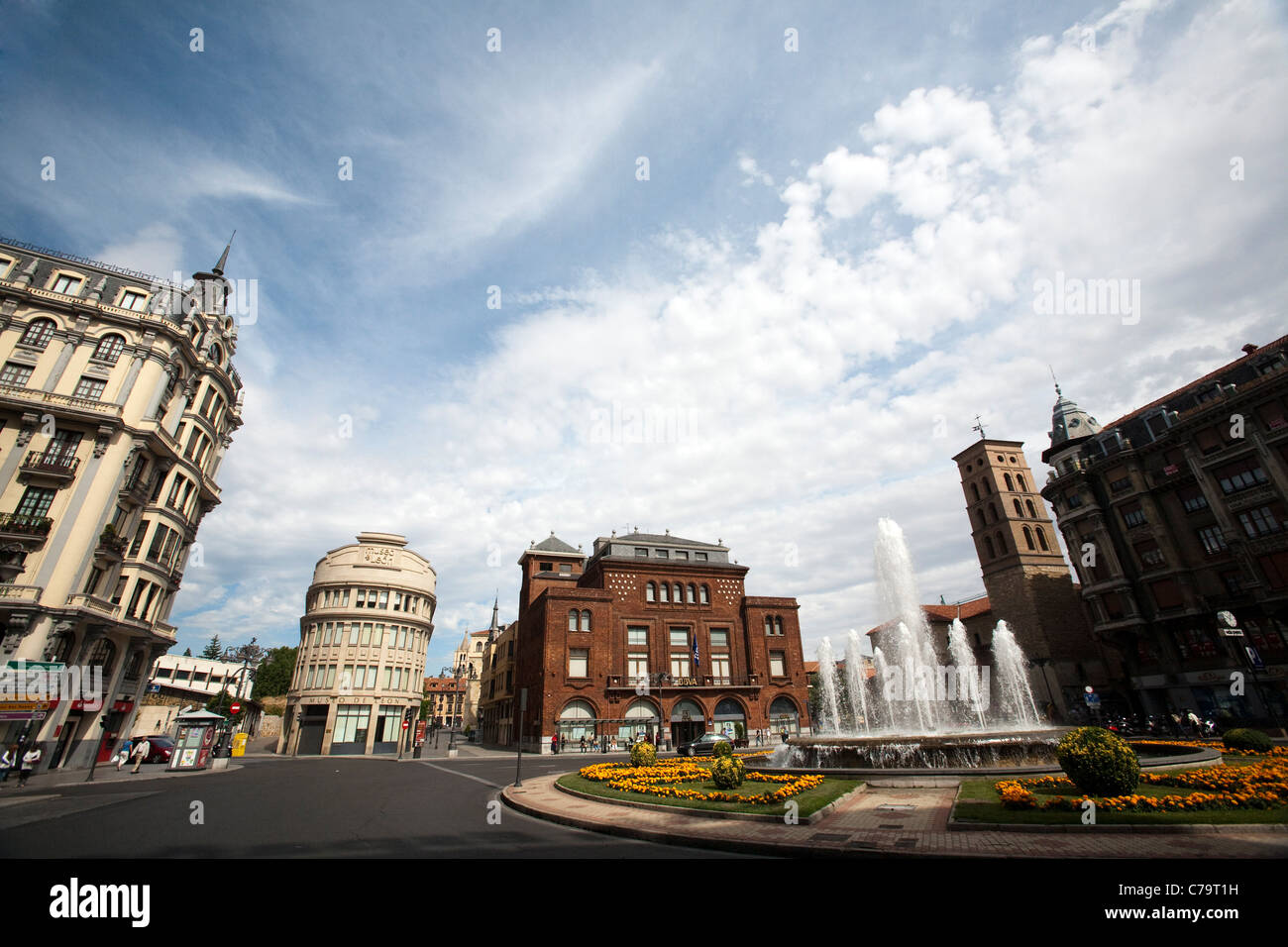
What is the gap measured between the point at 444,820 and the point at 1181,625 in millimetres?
47746

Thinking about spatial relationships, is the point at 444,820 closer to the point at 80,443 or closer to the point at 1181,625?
the point at 80,443

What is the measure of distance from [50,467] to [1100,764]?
40944 mm

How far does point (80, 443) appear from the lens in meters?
27.2

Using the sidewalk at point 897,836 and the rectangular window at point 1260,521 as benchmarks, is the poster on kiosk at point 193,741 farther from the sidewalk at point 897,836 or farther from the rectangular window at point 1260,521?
the rectangular window at point 1260,521

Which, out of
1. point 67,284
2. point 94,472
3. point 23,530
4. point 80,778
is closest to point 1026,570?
point 80,778

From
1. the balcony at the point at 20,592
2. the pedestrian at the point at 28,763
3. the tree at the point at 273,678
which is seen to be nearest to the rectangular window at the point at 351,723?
the pedestrian at the point at 28,763

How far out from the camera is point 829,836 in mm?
8953

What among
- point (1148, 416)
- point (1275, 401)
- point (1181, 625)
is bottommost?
point (1181, 625)

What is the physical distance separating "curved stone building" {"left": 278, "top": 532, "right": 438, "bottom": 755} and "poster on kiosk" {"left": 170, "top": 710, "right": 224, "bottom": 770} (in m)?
20.8

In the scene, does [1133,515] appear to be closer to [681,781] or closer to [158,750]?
[681,781]

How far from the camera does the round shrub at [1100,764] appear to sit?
9867mm
